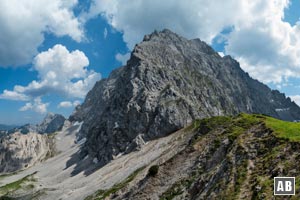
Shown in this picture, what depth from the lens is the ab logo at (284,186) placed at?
35938 millimetres

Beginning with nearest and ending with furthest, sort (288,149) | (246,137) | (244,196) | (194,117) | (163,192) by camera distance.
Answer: (244,196) < (288,149) < (246,137) < (163,192) < (194,117)

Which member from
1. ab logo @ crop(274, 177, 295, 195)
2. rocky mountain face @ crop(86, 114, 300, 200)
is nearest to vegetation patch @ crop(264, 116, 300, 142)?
rocky mountain face @ crop(86, 114, 300, 200)

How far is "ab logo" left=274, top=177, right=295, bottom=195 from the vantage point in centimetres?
3594

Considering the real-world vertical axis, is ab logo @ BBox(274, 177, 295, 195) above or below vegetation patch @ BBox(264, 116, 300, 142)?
below

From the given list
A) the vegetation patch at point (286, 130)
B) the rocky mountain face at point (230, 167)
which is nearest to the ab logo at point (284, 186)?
the rocky mountain face at point (230, 167)

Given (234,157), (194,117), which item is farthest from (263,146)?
(194,117)

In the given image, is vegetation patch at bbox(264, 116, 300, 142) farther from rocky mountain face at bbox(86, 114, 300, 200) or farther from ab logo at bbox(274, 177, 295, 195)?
ab logo at bbox(274, 177, 295, 195)

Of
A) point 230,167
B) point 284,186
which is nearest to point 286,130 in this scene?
point 230,167

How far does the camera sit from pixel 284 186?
3731 cm

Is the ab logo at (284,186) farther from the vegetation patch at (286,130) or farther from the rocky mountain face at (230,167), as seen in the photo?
the vegetation patch at (286,130)

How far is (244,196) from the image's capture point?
1681 inches

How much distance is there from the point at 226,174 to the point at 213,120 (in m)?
51.6

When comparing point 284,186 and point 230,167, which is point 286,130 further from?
point 284,186

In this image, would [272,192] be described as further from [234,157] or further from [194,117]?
[194,117]
